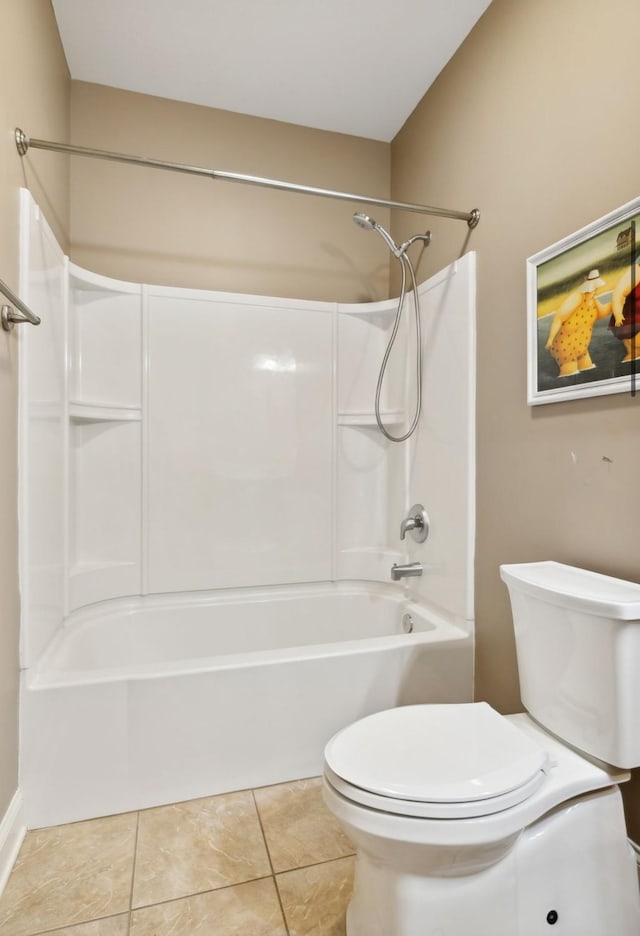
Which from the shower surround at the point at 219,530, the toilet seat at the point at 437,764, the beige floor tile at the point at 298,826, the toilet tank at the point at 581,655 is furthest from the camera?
the shower surround at the point at 219,530

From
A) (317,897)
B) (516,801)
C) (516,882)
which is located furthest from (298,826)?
(516,801)

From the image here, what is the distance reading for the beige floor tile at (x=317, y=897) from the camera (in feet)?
3.95

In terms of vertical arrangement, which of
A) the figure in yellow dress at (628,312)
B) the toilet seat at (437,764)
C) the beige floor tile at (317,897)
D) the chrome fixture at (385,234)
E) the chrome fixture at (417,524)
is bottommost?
the beige floor tile at (317,897)

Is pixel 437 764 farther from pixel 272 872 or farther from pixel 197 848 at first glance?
pixel 197 848

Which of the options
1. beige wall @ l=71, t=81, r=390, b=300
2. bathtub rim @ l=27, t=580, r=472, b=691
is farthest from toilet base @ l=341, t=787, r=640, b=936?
beige wall @ l=71, t=81, r=390, b=300

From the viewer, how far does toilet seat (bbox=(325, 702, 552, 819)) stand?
0.97 metres

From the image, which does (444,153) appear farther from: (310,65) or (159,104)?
(159,104)

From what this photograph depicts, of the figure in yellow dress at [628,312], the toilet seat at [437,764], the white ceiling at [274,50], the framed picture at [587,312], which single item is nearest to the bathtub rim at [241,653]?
the toilet seat at [437,764]

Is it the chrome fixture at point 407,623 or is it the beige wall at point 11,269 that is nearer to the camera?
the beige wall at point 11,269

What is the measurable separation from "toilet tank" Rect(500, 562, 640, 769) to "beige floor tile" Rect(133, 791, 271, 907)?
0.87 m

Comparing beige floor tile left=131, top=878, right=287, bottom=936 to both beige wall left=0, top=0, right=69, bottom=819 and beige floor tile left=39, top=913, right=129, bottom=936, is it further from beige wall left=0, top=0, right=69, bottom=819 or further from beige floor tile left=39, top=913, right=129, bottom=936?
beige wall left=0, top=0, right=69, bottom=819

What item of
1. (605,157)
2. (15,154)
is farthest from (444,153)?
(15,154)

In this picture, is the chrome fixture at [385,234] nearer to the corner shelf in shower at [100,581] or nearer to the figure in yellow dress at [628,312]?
the figure in yellow dress at [628,312]

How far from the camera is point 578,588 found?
1.20 m
